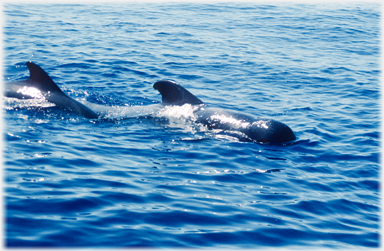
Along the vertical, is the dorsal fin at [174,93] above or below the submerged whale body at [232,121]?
above

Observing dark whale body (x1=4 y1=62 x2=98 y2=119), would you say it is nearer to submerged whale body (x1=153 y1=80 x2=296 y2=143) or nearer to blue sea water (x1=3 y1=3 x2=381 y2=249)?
blue sea water (x1=3 y1=3 x2=381 y2=249)

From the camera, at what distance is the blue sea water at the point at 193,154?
7.61 meters

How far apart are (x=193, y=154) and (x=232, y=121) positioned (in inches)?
93.4

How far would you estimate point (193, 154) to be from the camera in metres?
11.4

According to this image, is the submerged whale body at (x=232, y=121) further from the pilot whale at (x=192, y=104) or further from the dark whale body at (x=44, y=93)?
the dark whale body at (x=44, y=93)

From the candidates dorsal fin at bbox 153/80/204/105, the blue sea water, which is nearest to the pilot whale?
dorsal fin at bbox 153/80/204/105

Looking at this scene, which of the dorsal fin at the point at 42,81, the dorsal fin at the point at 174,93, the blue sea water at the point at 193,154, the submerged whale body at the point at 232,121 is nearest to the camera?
the blue sea water at the point at 193,154

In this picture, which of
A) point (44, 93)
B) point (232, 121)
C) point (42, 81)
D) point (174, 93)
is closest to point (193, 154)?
point (232, 121)

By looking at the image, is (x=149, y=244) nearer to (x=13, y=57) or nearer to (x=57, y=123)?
(x=57, y=123)

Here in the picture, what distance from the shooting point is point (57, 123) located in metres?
12.7

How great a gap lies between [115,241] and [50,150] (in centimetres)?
445

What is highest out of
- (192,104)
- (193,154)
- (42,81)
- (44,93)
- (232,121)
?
(42,81)

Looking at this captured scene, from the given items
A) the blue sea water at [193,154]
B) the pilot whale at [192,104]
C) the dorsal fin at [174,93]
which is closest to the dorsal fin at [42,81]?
the pilot whale at [192,104]

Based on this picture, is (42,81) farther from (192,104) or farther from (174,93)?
(192,104)
